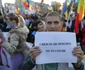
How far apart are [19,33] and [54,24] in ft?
5.09

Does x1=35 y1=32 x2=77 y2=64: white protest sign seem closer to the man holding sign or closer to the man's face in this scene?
the man holding sign

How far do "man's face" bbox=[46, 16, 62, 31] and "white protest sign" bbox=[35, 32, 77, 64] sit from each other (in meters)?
0.15

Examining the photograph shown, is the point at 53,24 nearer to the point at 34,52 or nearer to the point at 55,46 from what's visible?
the point at 55,46

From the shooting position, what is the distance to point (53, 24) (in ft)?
7.70

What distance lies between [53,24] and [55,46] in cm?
24

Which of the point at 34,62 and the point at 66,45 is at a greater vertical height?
the point at 66,45

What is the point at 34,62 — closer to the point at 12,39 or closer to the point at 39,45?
the point at 39,45

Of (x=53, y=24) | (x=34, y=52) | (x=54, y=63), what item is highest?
(x=53, y=24)

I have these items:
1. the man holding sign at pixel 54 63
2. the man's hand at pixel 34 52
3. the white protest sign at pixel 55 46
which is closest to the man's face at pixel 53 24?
the man holding sign at pixel 54 63

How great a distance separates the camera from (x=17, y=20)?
4.33 metres

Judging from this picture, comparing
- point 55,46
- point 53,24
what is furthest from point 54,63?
point 53,24

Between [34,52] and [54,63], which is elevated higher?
[34,52]

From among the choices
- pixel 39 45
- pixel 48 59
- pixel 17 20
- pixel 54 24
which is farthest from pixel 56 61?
pixel 17 20

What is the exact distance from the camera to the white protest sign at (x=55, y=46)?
218 cm
